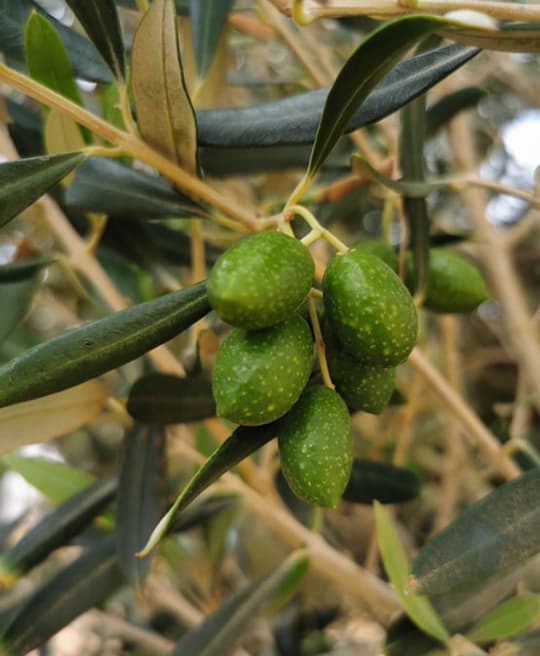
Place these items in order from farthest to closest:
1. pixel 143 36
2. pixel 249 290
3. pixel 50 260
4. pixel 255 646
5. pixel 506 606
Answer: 1. pixel 255 646
2. pixel 50 260
3. pixel 506 606
4. pixel 143 36
5. pixel 249 290

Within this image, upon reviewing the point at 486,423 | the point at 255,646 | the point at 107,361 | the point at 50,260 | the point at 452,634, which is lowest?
the point at 255,646

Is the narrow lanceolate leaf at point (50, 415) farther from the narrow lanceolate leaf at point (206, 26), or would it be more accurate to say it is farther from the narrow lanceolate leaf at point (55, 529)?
the narrow lanceolate leaf at point (206, 26)

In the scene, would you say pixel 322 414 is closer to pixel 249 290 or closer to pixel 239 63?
pixel 249 290

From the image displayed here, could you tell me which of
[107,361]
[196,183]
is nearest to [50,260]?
[196,183]

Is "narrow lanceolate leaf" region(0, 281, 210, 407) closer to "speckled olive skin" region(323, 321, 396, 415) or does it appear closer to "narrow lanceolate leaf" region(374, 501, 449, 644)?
"speckled olive skin" region(323, 321, 396, 415)

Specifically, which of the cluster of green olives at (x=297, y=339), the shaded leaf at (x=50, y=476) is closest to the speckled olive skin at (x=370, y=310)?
the cluster of green olives at (x=297, y=339)
